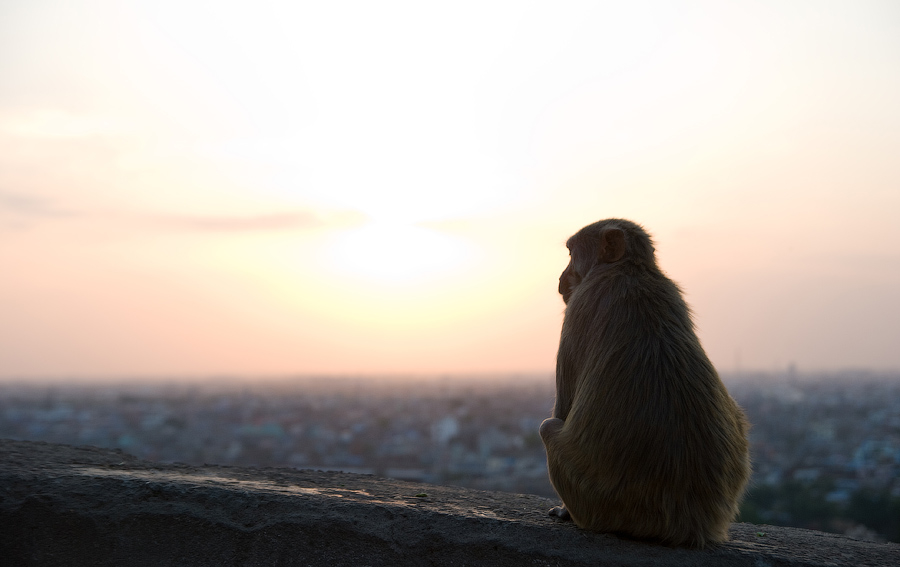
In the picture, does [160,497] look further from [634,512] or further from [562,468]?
[634,512]

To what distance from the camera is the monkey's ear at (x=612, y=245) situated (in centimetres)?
372

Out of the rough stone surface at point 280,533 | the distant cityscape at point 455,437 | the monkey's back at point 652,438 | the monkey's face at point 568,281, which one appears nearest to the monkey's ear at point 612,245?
the monkey's face at point 568,281

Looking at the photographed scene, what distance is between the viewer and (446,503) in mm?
3850

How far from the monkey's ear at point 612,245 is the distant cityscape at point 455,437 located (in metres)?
6.73

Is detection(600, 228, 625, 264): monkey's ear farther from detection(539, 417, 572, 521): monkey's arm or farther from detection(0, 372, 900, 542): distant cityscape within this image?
detection(0, 372, 900, 542): distant cityscape

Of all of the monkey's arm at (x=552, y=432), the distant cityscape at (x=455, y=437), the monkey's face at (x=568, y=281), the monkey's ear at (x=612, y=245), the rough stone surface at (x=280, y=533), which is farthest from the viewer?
the distant cityscape at (x=455, y=437)

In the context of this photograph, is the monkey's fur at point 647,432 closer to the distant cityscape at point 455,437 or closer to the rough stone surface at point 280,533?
the rough stone surface at point 280,533

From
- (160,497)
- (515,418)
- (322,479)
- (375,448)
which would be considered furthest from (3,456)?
(515,418)

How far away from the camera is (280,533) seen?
317 centimetres

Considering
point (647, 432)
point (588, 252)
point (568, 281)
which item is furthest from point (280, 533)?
point (588, 252)

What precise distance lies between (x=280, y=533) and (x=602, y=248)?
2321 mm

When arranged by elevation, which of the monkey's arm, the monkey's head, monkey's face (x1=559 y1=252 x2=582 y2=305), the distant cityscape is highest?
the monkey's head

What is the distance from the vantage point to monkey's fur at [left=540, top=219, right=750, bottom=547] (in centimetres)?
309

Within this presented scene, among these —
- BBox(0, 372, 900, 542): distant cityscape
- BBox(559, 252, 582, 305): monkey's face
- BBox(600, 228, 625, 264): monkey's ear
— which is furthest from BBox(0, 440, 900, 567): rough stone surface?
BBox(0, 372, 900, 542): distant cityscape
